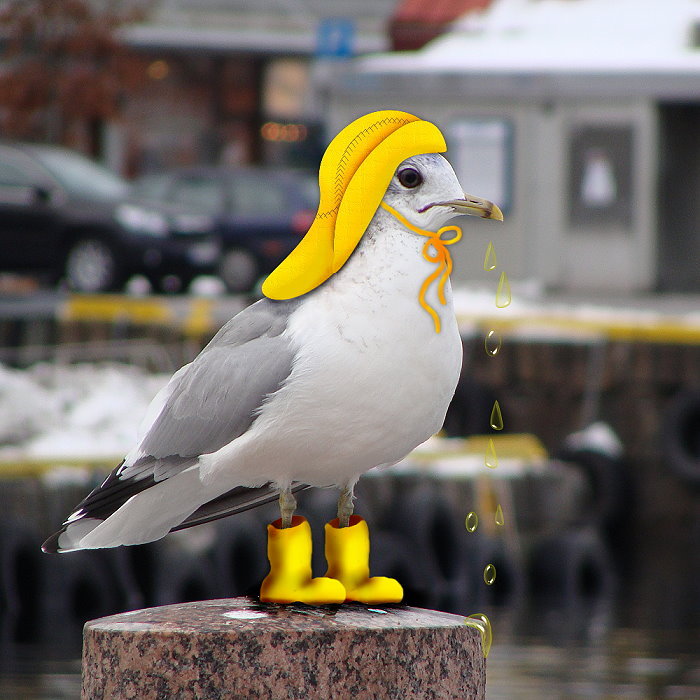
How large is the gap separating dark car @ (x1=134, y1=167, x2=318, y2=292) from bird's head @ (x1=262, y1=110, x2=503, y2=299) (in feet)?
50.9

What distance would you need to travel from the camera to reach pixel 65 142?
1215 inches

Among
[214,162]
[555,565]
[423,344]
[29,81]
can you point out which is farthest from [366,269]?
[214,162]

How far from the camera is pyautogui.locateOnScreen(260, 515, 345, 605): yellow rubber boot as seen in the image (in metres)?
4.73

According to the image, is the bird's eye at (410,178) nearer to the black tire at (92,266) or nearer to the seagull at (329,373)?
the seagull at (329,373)

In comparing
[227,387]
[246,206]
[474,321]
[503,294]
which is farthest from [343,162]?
[246,206]

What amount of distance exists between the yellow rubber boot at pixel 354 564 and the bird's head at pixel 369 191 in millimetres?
708

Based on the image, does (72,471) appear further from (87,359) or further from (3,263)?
(3,263)

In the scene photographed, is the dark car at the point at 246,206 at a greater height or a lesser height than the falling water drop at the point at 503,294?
greater

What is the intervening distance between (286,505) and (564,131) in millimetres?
15780

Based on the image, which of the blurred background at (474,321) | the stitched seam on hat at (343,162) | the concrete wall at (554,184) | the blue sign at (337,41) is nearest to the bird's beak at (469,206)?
the stitched seam on hat at (343,162)

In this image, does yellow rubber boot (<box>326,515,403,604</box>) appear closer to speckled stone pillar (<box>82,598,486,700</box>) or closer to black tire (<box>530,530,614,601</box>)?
speckled stone pillar (<box>82,598,486,700</box>)

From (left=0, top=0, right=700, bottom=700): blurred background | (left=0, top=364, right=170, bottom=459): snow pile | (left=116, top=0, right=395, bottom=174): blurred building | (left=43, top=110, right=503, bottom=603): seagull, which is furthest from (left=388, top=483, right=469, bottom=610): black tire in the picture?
(left=116, top=0, right=395, bottom=174): blurred building

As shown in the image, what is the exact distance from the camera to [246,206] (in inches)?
819

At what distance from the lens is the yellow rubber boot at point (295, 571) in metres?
4.73
